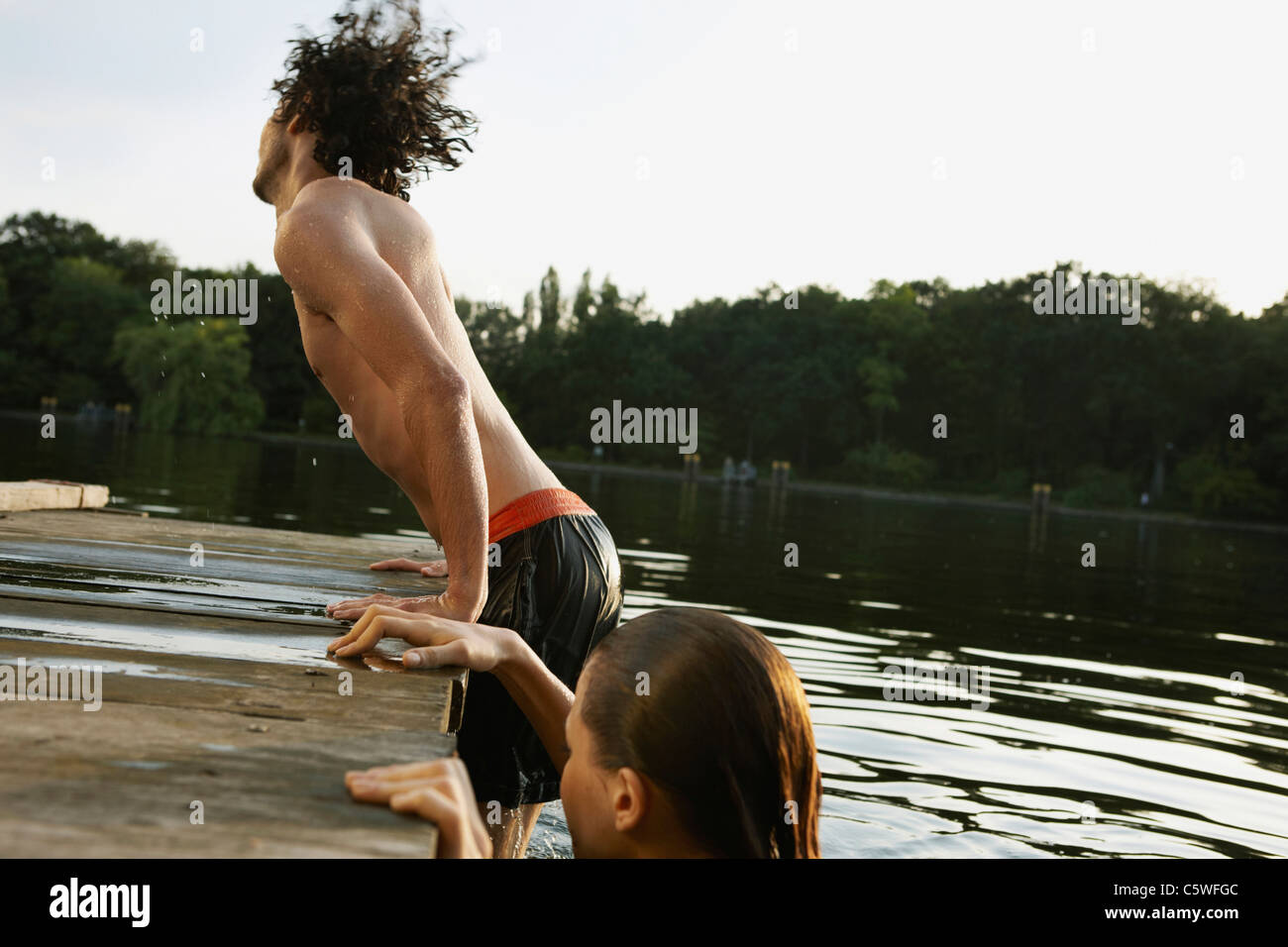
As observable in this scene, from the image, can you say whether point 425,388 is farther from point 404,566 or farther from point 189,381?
point 189,381

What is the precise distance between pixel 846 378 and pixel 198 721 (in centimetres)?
6367

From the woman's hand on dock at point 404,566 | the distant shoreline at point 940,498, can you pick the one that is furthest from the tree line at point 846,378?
the woman's hand on dock at point 404,566

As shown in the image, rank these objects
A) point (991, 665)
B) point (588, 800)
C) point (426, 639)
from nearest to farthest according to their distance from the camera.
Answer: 1. point (588, 800)
2. point (426, 639)
3. point (991, 665)

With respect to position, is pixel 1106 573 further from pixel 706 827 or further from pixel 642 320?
pixel 642 320

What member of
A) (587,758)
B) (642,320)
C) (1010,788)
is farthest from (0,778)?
(642,320)

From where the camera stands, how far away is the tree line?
53.1m

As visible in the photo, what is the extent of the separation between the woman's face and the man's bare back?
102 cm

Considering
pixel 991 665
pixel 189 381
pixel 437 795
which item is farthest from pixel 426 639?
pixel 189 381

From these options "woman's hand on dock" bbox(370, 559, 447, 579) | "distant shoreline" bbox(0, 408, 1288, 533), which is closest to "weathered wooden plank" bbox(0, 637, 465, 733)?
"woman's hand on dock" bbox(370, 559, 447, 579)

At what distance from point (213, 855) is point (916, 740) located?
5492mm

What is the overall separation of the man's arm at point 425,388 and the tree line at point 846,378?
51825 mm

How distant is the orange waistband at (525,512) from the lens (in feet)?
9.26

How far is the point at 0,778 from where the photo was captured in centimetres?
137

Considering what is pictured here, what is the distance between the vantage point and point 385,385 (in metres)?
2.84
